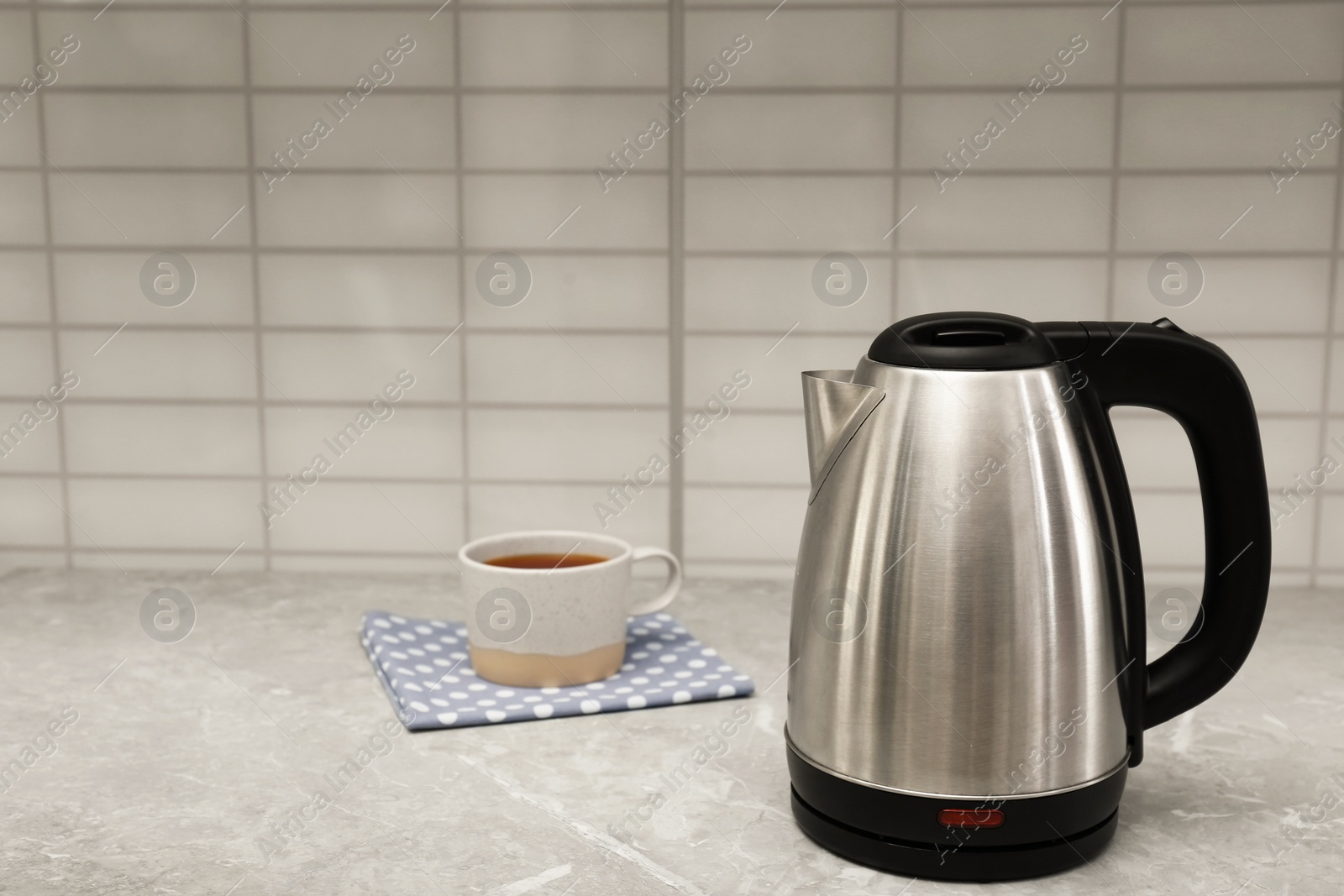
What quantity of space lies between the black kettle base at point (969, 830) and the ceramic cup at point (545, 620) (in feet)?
0.89

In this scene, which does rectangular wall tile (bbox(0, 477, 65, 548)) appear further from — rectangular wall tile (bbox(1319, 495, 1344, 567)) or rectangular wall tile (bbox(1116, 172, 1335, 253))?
rectangular wall tile (bbox(1319, 495, 1344, 567))

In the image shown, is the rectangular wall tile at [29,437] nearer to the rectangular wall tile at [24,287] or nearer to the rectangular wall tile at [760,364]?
the rectangular wall tile at [24,287]

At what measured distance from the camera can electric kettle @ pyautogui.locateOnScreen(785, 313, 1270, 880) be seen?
569 mm

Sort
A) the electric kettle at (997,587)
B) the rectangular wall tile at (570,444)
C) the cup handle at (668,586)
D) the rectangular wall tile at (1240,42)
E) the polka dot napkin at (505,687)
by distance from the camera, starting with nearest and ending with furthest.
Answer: the electric kettle at (997,587) → the polka dot napkin at (505,687) → the cup handle at (668,586) → the rectangular wall tile at (1240,42) → the rectangular wall tile at (570,444)

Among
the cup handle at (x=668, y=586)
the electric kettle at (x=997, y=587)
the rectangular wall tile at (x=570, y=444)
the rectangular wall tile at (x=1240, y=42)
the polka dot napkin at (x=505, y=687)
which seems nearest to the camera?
the electric kettle at (x=997, y=587)

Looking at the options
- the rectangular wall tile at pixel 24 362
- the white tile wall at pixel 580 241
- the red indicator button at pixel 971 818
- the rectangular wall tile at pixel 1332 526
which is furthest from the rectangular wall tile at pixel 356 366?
→ the rectangular wall tile at pixel 1332 526

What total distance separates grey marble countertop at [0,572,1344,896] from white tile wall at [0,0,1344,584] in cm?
21

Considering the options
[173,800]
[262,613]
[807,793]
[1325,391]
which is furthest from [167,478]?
[1325,391]

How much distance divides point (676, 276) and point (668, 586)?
1.06 feet

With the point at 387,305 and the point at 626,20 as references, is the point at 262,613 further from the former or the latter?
the point at 626,20

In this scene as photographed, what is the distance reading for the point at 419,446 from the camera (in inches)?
45.8

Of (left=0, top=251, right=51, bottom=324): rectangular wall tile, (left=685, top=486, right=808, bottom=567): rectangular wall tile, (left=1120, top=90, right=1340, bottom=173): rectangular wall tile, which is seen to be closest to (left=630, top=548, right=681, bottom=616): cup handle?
A: (left=685, top=486, right=808, bottom=567): rectangular wall tile

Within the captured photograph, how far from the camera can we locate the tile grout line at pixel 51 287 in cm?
112

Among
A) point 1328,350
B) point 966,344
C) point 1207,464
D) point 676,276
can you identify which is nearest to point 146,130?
point 676,276
